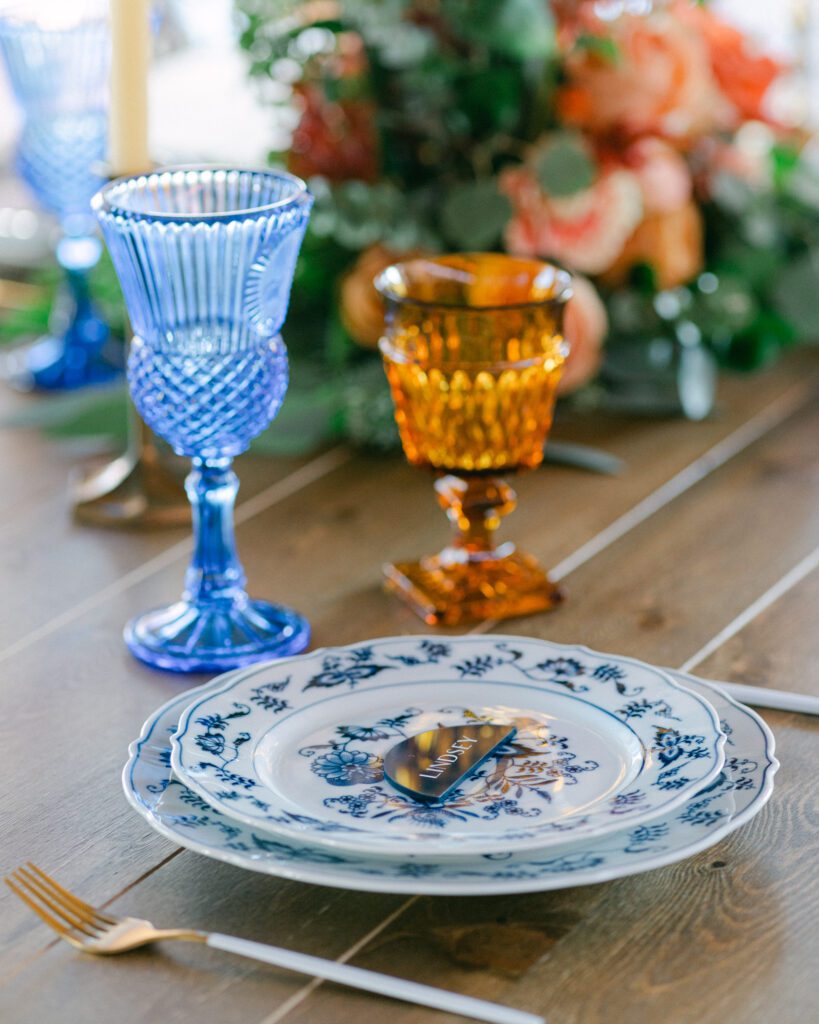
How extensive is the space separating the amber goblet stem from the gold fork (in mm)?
452

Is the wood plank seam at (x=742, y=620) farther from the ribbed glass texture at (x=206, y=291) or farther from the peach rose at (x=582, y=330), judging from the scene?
the peach rose at (x=582, y=330)

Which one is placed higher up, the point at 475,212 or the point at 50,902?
the point at 475,212

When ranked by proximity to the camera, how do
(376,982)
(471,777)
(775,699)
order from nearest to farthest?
(376,982) < (471,777) < (775,699)

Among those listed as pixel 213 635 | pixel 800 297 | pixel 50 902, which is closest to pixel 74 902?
pixel 50 902

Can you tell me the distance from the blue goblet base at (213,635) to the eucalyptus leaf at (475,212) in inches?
19.3

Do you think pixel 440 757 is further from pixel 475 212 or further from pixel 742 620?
pixel 475 212

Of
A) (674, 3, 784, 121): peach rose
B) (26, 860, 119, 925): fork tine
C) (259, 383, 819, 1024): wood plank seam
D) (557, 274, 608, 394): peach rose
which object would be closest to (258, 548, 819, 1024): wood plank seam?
(259, 383, 819, 1024): wood plank seam

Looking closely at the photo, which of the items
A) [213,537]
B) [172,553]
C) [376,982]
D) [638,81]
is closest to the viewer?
[376,982]

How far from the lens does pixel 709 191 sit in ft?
5.28

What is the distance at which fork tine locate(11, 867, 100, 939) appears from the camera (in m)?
0.72

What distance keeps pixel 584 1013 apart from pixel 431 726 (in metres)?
0.22

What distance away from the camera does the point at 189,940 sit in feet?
2.31

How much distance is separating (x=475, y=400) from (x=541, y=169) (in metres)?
0.43

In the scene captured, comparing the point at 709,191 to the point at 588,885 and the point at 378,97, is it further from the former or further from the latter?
the point at 588,885
